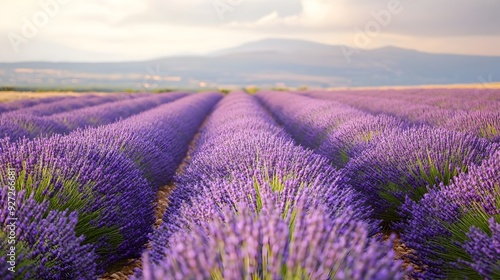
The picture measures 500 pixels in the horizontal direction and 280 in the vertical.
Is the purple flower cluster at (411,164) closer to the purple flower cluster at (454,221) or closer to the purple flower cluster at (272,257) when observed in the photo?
the purple flower cluster at (454,221)

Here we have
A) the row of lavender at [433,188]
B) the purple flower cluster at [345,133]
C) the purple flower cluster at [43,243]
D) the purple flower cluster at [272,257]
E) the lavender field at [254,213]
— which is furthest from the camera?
the purple flower cluster at [345,133]

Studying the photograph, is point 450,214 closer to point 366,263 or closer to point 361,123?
point 366,263

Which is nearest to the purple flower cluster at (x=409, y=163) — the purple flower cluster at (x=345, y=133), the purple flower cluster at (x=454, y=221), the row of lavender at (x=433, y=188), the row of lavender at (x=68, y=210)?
the row of lavender at (x=433, y=188)

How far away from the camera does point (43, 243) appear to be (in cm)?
183

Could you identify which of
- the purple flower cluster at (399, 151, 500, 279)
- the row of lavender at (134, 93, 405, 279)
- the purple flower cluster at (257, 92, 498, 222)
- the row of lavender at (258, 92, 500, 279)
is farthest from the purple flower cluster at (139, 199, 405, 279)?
the purple flower cluster at (257, 92, 498, 222)

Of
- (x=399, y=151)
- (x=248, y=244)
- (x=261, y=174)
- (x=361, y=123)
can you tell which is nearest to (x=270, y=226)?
(x=248, y=244)

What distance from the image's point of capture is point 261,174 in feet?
8.52

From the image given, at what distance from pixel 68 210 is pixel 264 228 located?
4.57 ft

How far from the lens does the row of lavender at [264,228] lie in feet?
3.96

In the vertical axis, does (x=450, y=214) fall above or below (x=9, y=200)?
above

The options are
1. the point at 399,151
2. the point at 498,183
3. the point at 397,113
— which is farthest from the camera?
the point at 397,113

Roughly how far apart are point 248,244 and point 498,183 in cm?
161

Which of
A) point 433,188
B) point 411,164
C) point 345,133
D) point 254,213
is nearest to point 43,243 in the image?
point 254,213

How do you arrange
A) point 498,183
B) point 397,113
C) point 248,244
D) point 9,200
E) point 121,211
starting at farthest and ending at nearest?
1. point 397,113
2. point 121,211
3. point 498,183
4. point 9,200
5. point 248,244
